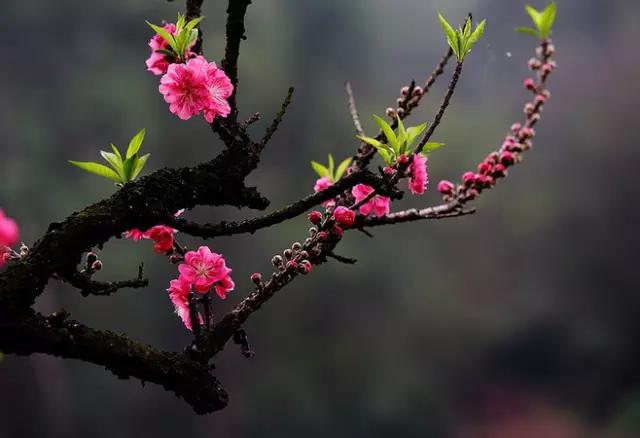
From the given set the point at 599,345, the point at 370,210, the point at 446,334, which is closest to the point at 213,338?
the point at 370,210

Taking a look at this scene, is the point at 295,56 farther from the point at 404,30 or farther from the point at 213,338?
the point at 213,338

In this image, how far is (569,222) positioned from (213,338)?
740 centimetres

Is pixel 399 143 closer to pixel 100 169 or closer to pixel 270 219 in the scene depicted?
pixel 270 219

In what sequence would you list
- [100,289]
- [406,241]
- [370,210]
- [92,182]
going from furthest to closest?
[406,241]
[92,182]
[370,210]
[100,289]

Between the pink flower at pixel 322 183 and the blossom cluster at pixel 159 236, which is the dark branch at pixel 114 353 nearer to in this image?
the blossom cluster at pixel 159 236

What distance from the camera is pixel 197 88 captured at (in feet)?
3.28

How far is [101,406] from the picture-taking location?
6953 mm

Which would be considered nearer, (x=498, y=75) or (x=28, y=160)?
(x=28, y=160)

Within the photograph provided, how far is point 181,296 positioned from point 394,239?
6.53 metres

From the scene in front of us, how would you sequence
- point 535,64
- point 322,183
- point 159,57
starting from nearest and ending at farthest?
1. point 159,57
2. point 322,183
3. point 535,64

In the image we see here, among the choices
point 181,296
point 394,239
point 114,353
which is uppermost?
point 394,239

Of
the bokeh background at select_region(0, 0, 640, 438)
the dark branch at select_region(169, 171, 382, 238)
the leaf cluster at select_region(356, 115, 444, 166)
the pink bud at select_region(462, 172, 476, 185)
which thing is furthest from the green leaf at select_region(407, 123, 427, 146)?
the bokeh background at select_region(0, 0, 640, 438)

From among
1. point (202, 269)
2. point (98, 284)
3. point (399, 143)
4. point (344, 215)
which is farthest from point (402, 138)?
point (98, 284)

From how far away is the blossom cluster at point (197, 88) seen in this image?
38.9 inches
